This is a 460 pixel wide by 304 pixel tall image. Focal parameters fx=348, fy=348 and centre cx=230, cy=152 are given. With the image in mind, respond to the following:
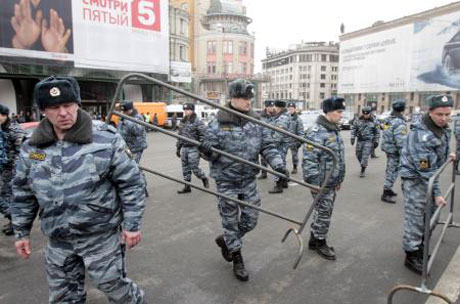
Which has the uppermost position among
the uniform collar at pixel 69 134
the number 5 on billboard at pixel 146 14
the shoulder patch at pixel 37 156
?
the number 5 on billboard at pixel 146 14

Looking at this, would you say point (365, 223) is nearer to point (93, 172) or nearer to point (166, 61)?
point (93, 172)

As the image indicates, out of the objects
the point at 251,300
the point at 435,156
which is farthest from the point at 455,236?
the point at 251,300

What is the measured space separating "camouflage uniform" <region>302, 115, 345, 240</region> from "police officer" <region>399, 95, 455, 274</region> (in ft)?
2.20

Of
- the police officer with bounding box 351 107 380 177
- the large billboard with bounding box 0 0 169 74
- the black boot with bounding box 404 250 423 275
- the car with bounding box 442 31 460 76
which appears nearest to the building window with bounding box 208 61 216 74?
the large billboard with bounding box 0 0 169 74

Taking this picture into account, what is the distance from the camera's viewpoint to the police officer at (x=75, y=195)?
209cm

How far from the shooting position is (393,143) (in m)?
6.21

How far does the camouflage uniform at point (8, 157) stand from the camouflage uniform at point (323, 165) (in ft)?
12.1

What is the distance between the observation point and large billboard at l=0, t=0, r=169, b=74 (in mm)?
22406

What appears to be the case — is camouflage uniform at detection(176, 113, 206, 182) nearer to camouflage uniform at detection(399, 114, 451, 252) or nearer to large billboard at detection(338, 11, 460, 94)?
camouflage uniform at detection(399, 114, 451, 252)

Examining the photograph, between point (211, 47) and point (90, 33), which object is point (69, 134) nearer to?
point (90, 33)

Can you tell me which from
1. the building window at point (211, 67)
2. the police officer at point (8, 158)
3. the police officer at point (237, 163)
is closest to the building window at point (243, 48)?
the building window at point (211, 67)

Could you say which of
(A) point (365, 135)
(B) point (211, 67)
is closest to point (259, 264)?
(A) point (365, 135)

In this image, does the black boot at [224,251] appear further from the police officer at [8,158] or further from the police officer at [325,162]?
the police officer at [8,158]

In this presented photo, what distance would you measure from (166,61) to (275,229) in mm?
27764
